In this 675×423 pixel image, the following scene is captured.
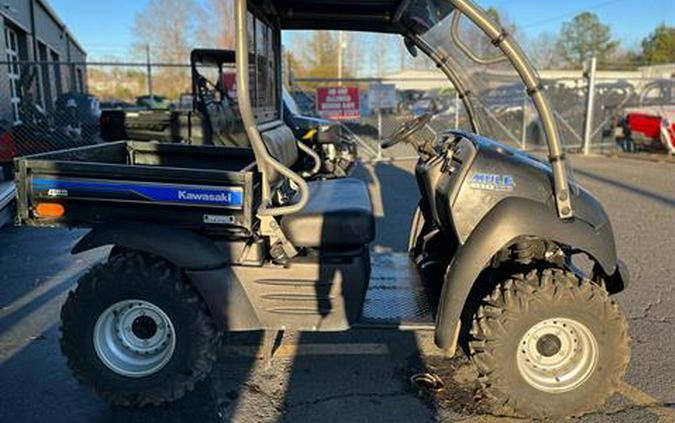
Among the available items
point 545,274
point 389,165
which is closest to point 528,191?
point 545,274

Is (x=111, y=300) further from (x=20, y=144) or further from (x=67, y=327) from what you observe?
(x=20, y=144)

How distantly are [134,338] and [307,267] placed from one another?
1.04 m

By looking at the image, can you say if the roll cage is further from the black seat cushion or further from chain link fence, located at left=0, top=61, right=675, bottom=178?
chain link fence, located at left=0, top=61, right=675, bottom=178

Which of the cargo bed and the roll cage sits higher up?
the roll cage

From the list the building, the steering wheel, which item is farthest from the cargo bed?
the building

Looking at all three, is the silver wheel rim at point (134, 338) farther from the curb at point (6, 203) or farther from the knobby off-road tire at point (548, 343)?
the curb at point (6, 203)

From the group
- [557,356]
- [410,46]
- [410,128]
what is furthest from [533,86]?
[410,46]

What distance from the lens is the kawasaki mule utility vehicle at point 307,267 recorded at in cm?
283

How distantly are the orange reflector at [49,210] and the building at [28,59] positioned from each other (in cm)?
768

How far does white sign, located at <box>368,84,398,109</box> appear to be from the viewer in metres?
13.2

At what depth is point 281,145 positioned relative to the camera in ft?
14.1

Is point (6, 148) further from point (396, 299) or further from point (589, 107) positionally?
point (589, 107)

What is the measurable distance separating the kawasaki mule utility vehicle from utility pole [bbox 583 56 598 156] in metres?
12.4

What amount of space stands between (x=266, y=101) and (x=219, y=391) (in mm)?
2147
